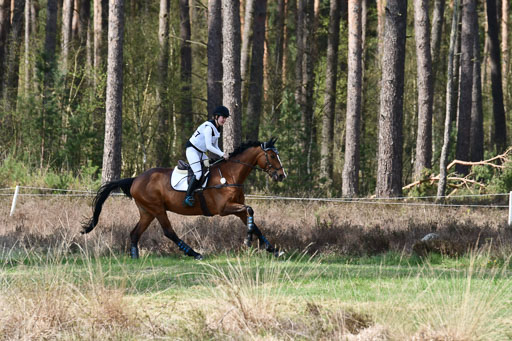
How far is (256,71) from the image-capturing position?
1054 inches

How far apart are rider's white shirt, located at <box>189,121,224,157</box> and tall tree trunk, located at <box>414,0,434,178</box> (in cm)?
1237

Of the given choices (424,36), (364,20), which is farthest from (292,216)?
(364,20)

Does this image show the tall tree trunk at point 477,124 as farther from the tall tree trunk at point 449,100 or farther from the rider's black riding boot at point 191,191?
the rider's black riding boot at point 191,191

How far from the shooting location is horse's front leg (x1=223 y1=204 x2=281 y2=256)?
1305cm

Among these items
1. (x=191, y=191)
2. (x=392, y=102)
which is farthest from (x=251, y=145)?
(x=392, y=102)

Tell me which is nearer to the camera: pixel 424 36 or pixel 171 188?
pixel 171 188

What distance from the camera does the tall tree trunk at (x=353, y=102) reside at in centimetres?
2441

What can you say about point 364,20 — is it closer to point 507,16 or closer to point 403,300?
point 507,16

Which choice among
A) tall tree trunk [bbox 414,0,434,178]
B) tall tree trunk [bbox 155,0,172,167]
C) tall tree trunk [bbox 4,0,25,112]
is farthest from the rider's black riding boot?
tall tree trunk [bbox 4,0,25,112]

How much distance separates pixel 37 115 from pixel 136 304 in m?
18.4

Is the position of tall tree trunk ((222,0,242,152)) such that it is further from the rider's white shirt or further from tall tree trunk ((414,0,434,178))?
tall tree trunk ((414,0,434,178))

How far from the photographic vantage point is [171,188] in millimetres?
13930

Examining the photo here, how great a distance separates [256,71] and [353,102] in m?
4.10

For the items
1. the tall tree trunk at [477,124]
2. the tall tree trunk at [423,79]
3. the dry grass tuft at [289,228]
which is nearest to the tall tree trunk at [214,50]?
the dry grass tuft at [289,228]
